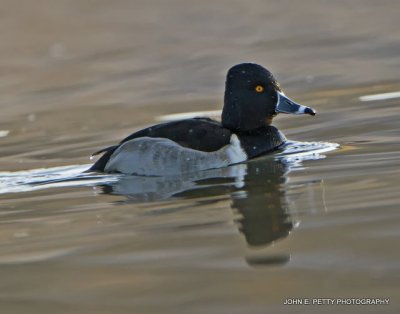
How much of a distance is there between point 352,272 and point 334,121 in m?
6.59

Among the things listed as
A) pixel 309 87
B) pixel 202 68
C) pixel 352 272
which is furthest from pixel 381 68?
pixel 352 272

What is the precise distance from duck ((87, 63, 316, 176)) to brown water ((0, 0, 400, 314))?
211mm

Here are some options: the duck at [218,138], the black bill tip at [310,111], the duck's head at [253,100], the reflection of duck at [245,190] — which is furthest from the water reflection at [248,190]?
the duck's head at [253,100]

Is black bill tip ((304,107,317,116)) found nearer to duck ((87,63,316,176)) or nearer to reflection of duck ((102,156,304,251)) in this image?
duck ((87,63,316,176))

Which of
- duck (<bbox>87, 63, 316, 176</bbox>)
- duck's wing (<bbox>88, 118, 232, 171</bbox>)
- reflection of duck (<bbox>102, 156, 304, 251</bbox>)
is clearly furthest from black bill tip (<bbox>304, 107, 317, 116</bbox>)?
duck's wing (<bbox>88, 118, 232, 171</bbox>)

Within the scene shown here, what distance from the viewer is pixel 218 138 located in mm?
10031

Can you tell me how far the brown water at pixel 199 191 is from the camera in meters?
5.78

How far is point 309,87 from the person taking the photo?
15680mm

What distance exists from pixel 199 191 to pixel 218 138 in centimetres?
137

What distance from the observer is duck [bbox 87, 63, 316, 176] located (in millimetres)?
9953

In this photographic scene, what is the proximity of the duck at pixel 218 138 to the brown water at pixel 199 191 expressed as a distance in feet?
0.69

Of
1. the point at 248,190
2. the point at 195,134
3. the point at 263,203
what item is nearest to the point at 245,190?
the point at 248,190

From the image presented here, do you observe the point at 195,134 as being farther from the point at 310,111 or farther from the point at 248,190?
the point at 248,190

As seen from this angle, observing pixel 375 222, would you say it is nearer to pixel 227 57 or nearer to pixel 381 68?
pixel 381 68
